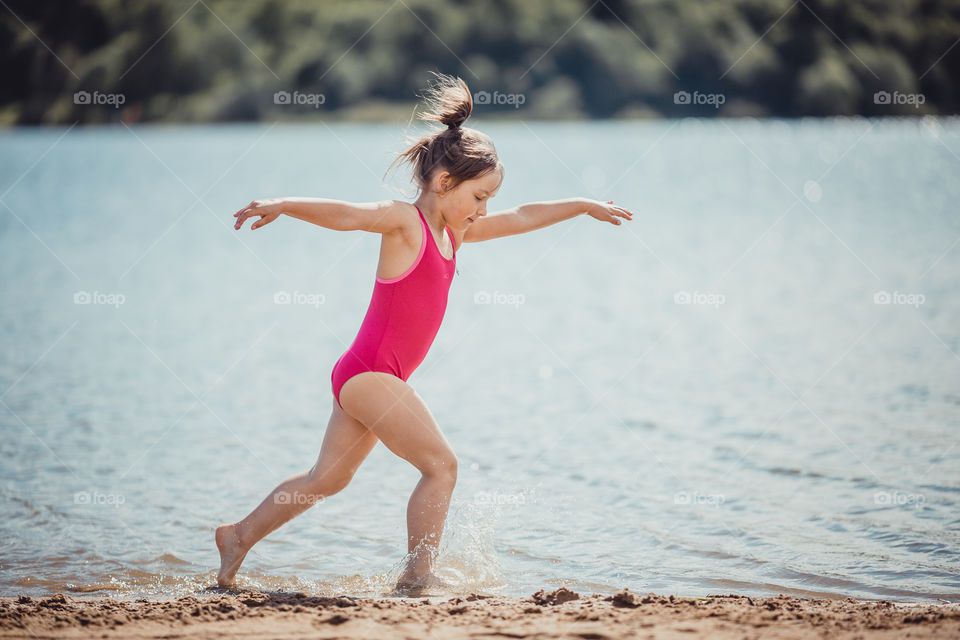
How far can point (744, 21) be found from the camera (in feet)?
291

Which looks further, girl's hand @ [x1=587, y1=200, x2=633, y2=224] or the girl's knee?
girl's hand @ [x1=587, y1=200, x2=633, y2=224]

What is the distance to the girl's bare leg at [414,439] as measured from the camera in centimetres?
458

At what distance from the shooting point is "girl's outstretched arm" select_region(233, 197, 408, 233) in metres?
4.07

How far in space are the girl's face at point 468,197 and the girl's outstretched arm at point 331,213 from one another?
323mm

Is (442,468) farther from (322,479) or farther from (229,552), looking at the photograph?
(229,552)

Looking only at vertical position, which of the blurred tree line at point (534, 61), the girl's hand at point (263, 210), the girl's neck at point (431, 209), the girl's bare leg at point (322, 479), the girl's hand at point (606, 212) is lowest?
the girl's bare leg at point (322, 479)

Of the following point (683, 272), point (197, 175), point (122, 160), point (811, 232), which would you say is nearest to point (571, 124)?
point (122, 160)

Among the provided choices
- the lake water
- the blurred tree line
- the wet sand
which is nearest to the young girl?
the lake water

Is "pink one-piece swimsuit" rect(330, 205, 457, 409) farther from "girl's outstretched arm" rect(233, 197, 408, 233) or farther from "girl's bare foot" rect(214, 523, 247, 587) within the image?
"girl's bare foot" rect(214, 523, 247, 587)

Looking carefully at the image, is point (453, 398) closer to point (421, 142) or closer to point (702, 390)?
point (702, 390)

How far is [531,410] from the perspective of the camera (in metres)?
9.08

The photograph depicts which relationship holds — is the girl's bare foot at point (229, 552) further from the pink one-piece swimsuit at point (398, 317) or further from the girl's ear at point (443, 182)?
the girl's ear at point (443, 182)

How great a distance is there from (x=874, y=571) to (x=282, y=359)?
7385 mm

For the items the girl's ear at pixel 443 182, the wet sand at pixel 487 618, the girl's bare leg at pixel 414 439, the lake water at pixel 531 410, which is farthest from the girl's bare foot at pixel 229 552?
the girl's ear at pixel 443 182
